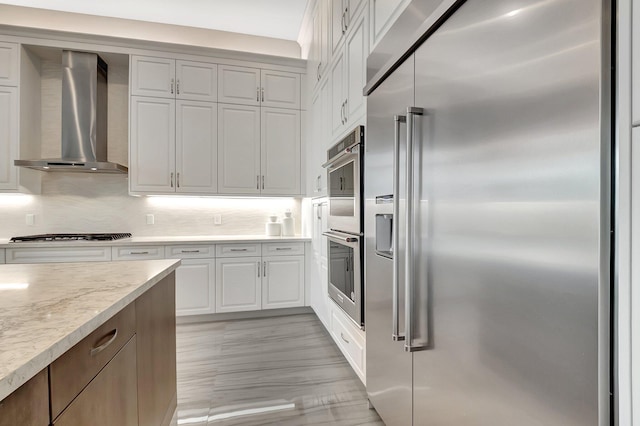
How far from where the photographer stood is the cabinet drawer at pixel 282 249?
353cm

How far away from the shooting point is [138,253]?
10.5 feet

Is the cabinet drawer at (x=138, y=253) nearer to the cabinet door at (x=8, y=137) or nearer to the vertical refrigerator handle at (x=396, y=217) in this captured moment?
the cabinet door at (x=8, y=137)

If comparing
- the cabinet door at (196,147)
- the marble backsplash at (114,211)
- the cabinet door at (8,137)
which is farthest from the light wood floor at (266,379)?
the cabinet door at (8,137)

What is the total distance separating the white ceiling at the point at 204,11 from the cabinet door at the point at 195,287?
268 centimetres

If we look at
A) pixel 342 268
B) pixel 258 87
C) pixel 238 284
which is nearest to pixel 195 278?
pixel 238 284

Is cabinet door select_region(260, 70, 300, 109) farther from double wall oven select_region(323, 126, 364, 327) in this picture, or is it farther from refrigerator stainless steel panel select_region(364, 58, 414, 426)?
refrigerator stainless steel panel select_region(364, 58, 414, 426)

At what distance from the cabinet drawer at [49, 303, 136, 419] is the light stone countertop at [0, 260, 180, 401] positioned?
2.3 inches

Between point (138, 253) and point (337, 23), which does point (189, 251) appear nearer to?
point (138, 253)

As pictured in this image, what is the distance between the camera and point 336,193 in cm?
237

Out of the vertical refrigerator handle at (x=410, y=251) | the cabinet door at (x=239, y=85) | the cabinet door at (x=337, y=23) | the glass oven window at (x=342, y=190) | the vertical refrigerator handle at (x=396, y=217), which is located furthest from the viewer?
the cabinet door at (x=239, y=85)

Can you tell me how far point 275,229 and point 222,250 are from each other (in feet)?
2.29

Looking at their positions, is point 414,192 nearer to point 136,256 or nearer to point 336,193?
point 336,193

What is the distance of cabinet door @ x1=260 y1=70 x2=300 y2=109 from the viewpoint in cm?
373

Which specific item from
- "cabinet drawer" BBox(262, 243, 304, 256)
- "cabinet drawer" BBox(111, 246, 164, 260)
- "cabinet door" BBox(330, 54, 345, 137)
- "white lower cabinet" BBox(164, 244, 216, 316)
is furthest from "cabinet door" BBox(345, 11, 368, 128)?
"cabinet drawer" BBox(111, 246, 164, 260)
